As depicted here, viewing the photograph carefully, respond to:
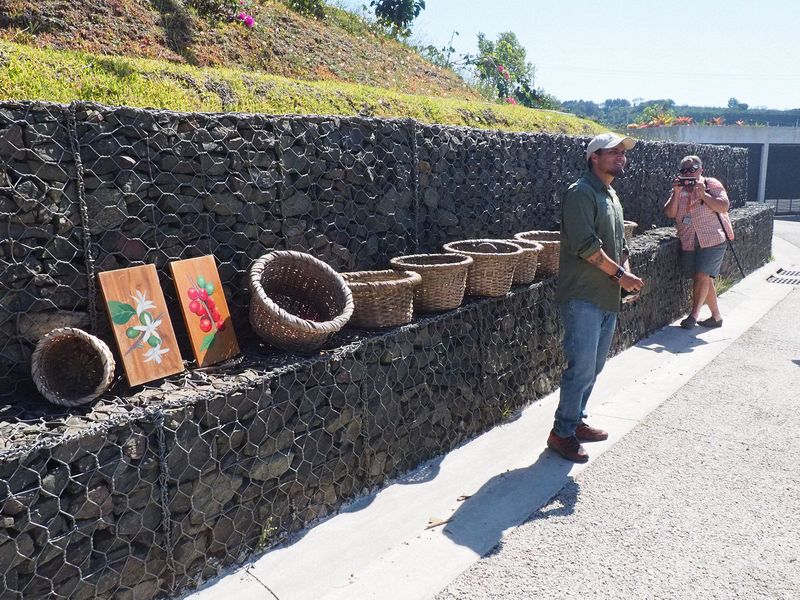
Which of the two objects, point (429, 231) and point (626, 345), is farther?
point (626, 345)

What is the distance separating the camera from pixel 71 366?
3115 millimetres

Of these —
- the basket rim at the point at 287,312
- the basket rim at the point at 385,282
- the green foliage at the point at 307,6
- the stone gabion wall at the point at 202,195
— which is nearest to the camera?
the stone gabion wall at the point at 202,195

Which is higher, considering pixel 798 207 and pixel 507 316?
pixel 507 316

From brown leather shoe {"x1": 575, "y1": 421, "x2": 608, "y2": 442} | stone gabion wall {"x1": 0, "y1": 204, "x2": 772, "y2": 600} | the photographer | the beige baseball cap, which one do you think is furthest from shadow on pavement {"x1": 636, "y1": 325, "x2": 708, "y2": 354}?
the beige baseball cap

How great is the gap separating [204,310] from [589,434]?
2.70 m

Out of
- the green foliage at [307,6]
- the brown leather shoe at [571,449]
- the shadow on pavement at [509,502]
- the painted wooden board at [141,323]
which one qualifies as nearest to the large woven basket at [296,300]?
the painted wooden board at [141,323]

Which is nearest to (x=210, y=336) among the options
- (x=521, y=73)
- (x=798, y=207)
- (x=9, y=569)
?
(x=9, y=569)

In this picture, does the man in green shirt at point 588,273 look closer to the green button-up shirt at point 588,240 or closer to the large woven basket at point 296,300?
the green button-up shirt at point 588,240

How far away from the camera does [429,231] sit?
5352 millimetres

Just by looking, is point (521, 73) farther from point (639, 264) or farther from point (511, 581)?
point (511, 581)

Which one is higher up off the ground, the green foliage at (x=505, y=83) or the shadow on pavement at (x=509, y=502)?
the green foliage at (x=505, y=83)

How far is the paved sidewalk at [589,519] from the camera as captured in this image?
10.2 feet

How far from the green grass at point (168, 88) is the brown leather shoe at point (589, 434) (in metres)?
3.48

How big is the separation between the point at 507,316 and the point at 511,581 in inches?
90.6
